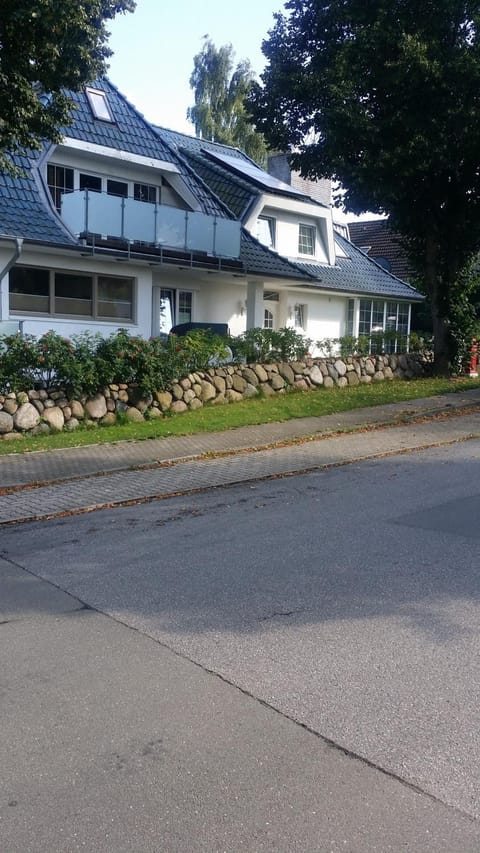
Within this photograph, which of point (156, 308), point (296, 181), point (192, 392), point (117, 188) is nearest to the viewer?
point (192, 392)

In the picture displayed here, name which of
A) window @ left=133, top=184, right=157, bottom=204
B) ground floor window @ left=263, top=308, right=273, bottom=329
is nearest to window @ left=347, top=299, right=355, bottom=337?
ground floor window @ left=263, top=308, right=273, bottom=329

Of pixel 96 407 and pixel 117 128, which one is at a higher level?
pixel 117 128

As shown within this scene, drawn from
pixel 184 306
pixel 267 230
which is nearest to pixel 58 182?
pixel 184 306

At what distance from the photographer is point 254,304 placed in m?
24.7

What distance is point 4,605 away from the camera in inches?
234

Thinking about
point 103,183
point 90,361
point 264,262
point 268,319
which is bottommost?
point 90,361

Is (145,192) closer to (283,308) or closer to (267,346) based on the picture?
(283,308)

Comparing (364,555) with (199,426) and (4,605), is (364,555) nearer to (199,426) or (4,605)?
(4,605)

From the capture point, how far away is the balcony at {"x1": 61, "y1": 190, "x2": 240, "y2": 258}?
19500mm

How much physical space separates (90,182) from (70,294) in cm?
330

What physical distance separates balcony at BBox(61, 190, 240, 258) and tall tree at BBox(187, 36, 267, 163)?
27.4 meters

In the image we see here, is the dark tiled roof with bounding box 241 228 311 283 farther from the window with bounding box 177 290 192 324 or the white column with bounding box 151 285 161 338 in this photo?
the white column with bounding box 151 285 161 338

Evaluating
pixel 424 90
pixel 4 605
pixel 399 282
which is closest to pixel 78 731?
pixel 4 605

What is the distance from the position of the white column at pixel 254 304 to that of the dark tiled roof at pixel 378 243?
15.0 metres
